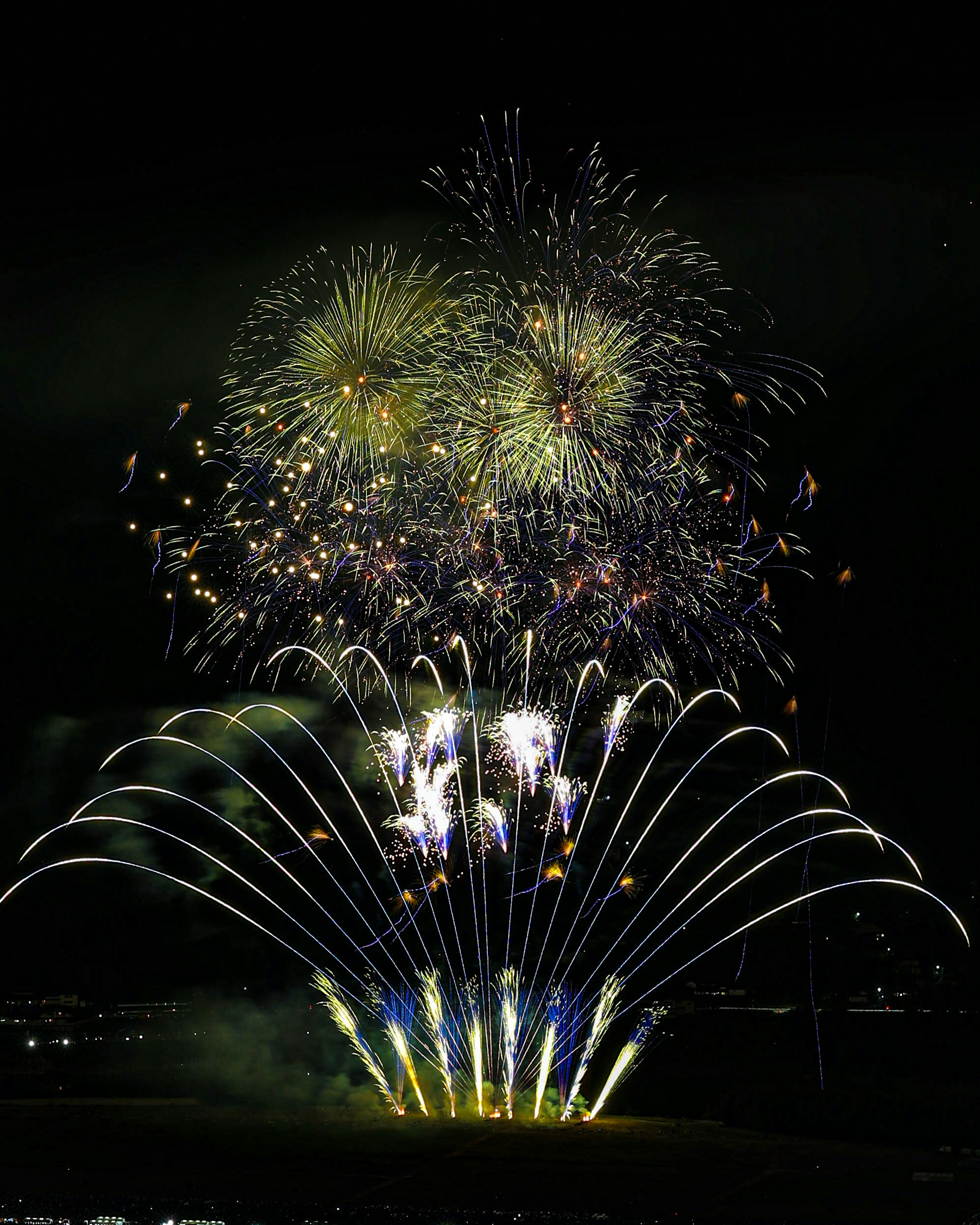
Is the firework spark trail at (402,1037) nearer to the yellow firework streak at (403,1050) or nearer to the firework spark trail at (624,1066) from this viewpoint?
the yellow firework streak at (403,1050)

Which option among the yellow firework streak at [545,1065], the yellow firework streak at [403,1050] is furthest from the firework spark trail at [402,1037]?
the yellow firework streak at [545,1065]

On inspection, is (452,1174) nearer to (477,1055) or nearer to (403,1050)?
(477,1055)

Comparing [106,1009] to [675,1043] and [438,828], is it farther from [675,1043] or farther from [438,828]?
[438,828]

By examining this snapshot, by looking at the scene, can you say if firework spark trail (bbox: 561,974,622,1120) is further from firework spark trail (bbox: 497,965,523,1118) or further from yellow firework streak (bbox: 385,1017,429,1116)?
yellow firework streak (bbox: 385,1017,429,1116)

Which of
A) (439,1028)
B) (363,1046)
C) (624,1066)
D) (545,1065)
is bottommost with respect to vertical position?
(624,1066)

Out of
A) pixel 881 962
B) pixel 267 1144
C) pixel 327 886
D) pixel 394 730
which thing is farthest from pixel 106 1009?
pixel 881 962

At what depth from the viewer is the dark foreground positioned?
42.7 ft

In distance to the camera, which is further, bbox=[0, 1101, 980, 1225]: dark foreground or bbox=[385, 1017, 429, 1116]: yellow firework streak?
bbox=[385, 1017, 429, 1116]: yellow firework streak

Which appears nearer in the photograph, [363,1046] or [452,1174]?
[452,1174]

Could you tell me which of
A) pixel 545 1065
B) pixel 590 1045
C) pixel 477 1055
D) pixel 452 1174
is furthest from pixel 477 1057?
pixel 452 1174

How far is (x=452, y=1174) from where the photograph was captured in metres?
15.0

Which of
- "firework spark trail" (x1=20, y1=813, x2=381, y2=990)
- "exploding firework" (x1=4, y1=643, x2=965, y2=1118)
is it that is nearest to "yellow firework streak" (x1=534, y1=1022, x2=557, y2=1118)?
"exploding firework" (x1=4, y1=643, x2=965, y2=1118)

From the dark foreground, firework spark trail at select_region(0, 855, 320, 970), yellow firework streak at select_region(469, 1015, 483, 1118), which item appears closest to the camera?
the dark foreground

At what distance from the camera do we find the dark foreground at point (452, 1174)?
13016 millimetres
